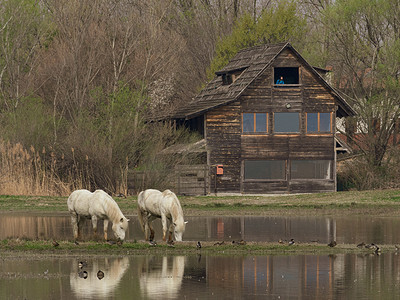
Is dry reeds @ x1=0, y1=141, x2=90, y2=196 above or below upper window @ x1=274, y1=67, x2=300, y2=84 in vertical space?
below

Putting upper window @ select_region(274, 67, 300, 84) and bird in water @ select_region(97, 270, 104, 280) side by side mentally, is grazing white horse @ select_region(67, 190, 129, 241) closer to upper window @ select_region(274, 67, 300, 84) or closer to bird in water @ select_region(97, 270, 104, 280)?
bird in water @ select_region(97, 270, 104, 280)

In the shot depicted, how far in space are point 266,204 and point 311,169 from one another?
1048 centimetres

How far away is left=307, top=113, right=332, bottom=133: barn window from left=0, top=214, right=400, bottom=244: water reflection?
1586cm

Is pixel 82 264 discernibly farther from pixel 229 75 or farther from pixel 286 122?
pixel 229 75

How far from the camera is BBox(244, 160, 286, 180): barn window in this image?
50312mm

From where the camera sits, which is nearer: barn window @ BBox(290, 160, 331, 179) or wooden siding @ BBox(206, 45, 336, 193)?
wooden siding @ BBox(206, 45, 336, 193)

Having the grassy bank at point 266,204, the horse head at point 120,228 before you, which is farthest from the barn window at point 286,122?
the horse head at point 120,228

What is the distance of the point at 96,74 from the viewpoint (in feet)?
178

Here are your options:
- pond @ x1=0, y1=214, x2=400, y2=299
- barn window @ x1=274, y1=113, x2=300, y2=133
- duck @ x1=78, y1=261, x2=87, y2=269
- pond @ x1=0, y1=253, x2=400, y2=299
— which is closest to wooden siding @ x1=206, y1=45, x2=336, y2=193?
barn window @ x1=274, y1=113, x2=300, y2=133

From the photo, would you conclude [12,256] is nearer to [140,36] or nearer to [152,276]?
[152,276]

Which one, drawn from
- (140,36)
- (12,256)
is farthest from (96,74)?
(12,256)

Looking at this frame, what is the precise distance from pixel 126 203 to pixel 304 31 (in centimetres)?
2987

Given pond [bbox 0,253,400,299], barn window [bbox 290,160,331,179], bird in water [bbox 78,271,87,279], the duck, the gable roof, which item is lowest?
pond [bbox 0,253,400,299]

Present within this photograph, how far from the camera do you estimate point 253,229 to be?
29766 mm
